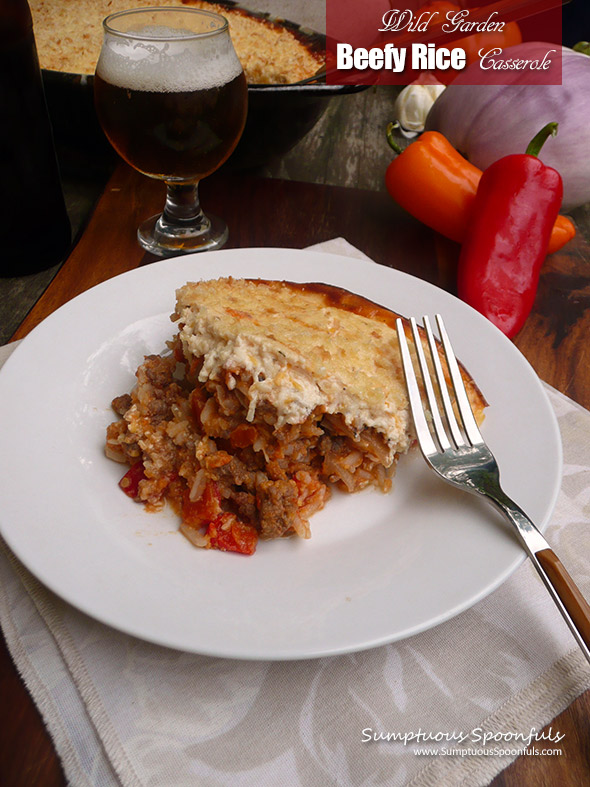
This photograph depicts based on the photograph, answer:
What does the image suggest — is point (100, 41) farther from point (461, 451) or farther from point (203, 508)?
point (461, 451)

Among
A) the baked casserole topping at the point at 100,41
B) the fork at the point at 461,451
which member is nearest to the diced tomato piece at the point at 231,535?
the fork at the point at 461,451

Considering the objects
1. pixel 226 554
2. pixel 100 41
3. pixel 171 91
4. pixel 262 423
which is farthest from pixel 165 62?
pixel 226 554

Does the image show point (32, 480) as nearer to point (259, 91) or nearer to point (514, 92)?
point (259, 91)

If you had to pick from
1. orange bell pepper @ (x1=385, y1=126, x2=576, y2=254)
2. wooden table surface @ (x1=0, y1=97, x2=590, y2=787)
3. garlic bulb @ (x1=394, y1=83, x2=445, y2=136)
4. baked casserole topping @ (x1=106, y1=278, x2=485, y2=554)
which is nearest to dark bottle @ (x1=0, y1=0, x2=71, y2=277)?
wooden table surface @ (x1=0, y1=97, x2=590, y2=787)

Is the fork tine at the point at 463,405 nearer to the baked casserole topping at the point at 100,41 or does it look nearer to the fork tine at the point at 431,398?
the fork tine at the point at 431,398

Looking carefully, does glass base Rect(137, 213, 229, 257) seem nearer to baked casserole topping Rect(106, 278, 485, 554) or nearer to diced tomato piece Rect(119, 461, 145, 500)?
baked casserole topping Rect(106, 278, 485, 554)

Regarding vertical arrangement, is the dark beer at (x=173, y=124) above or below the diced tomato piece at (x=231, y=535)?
above

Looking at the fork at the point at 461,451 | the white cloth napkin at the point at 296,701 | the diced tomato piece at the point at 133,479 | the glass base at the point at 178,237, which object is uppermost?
the fork at the point at 461,451
